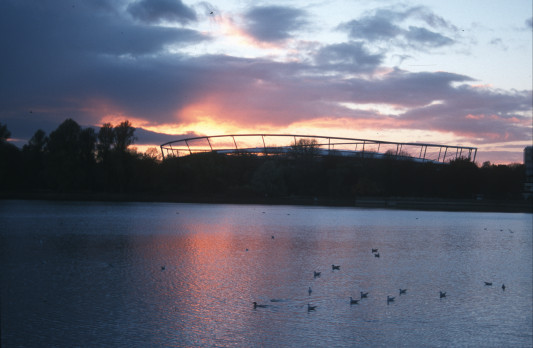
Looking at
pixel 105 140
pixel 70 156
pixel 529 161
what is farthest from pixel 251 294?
pixel 105 140

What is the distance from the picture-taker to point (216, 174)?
90125mm

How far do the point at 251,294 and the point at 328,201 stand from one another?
250 ft

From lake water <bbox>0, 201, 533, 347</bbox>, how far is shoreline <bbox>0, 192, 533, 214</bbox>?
5785cm

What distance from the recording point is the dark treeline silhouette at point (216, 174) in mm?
81312

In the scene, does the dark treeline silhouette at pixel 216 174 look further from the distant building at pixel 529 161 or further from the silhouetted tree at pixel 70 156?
the distant building at pixel 529 161

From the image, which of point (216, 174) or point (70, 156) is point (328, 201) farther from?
Result: point (70, 156)

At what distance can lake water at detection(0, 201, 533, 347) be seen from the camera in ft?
36.5

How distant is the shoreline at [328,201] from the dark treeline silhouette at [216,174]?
0.80 metres

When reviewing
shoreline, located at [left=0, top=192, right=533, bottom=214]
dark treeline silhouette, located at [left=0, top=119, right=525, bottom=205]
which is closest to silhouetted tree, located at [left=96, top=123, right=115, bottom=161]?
dark treeline silhouette, located at [left=0, top=119, right=525, bottom=205]

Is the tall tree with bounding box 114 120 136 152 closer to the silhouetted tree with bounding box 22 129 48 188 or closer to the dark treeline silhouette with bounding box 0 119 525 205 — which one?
the dark treeline silhouette with bounding box 0 119 525 205

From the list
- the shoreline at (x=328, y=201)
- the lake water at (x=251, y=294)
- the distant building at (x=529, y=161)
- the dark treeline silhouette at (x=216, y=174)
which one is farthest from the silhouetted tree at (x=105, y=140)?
the distant building at (x=529, y=161)

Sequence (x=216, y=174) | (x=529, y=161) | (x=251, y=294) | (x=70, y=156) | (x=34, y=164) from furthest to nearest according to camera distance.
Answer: (x=216, y=174), (x=34, y=164), (x=70, y=156), (x=251, y=294), (x=529, y=161)

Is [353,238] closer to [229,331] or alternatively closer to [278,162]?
[229,331]

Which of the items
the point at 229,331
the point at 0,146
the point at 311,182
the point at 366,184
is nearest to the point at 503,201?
the point at 366,184
